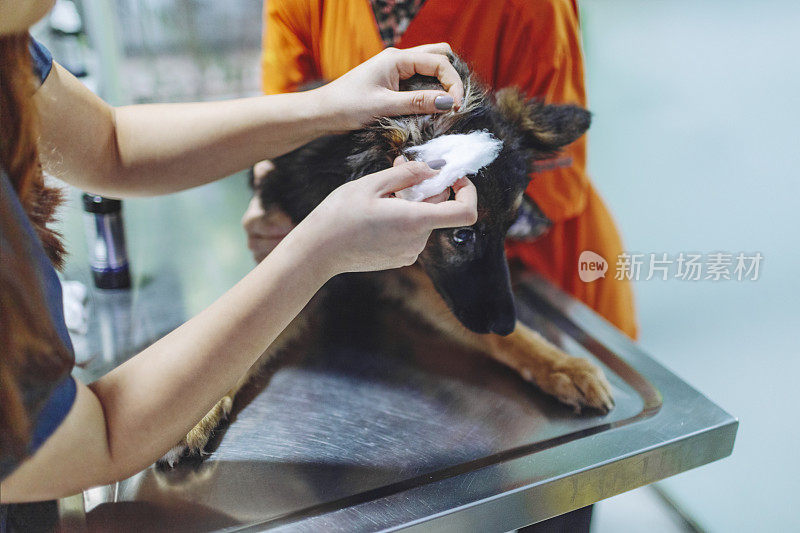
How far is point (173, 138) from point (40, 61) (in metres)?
0.24

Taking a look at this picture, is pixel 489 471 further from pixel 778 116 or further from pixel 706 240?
pixel 778 116

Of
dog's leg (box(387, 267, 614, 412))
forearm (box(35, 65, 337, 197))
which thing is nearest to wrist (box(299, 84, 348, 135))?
forearm (box(35, 65, 337, 197))

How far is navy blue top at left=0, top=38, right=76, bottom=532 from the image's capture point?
0.60 metres

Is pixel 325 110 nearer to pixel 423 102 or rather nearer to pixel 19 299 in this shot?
pixel 423 102

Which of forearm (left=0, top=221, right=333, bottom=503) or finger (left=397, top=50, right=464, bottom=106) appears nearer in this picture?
forearm (left=0, top=221, right=333, bottom=503)

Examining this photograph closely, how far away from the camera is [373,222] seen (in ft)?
2.30

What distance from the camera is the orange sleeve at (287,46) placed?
3.19 ft

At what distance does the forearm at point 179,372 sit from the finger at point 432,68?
318 millimetres

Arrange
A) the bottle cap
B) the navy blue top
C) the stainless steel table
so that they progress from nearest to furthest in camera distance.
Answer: the navy blue top
the stainless steel table
the bottle cap

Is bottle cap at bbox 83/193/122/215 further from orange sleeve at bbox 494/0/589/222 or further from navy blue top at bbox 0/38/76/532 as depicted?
orange sleeve at bbox 494/0/589/222

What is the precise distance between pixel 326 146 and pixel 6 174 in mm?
459

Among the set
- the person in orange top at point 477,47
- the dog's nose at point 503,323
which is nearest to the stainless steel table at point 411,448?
the dog's nose at point 503,323

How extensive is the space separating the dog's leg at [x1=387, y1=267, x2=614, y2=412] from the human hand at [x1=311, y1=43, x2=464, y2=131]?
37cm

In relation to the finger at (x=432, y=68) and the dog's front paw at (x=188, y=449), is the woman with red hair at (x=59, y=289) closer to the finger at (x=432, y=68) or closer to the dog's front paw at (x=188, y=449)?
the finger at (x=432, y=68)
